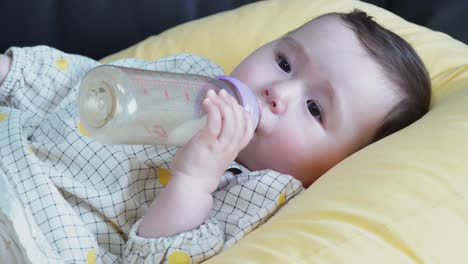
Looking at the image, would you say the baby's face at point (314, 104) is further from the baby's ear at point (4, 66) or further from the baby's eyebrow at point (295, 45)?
the baby's ear at point (4, 66)

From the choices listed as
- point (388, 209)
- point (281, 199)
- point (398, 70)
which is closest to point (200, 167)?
point (281, 199)

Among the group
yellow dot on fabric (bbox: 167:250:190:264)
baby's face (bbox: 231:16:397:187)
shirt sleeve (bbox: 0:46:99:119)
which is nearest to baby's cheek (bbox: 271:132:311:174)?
baby's face (bbox: 231:16:397:187)

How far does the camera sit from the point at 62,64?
1196 millimetres

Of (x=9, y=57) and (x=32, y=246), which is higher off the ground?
(x=9, y=57)

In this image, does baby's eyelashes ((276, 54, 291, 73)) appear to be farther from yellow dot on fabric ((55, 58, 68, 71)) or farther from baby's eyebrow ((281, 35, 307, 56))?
yellow dot on fabric ((55, 58, 68, 71))

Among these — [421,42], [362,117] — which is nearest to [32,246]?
[362,117]

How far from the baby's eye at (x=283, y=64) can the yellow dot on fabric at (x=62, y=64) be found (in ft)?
1.32

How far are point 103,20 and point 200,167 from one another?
83cm

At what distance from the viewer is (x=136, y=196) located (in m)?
1.00

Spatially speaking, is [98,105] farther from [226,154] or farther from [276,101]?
[276,101]

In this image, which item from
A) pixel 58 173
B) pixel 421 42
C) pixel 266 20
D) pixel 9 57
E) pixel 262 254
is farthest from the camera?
pixel 266 20

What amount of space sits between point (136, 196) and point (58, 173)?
12 cm

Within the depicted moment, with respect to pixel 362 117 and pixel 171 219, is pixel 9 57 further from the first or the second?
pixel 362 117

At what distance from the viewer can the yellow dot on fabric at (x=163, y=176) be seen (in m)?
1.02
